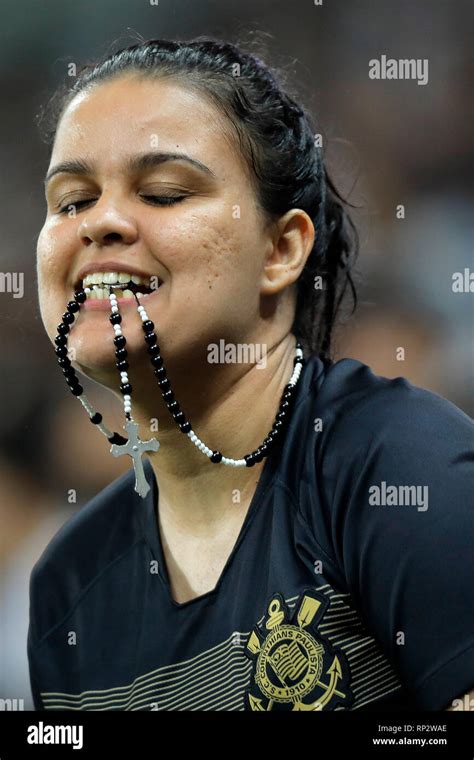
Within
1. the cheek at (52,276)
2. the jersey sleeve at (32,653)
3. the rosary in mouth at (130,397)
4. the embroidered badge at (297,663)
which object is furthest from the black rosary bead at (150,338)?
the jersey sleeve at (32,653)

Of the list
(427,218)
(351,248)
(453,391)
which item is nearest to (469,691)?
(453,391)

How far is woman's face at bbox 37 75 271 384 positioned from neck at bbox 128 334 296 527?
5cm

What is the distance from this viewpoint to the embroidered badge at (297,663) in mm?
924

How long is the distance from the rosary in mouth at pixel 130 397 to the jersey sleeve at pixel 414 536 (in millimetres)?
112

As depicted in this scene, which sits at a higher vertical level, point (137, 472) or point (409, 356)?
point (409, 356)

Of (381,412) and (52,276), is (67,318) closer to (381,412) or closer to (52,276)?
(52,276)

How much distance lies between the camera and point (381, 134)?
1.30 meters

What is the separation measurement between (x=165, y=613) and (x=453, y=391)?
1.48 feet

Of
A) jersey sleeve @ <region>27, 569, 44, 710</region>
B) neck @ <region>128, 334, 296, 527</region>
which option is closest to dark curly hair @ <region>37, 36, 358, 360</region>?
neck @ <region>128, 334, 296, 527</region>

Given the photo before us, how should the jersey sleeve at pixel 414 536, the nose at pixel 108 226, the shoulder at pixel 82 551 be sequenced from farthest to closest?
the shoulder at pixel 82 551 < the nose at pixel 108 226 < the jersey sleeve at pixel 414 536

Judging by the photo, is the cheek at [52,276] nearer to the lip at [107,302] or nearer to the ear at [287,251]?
the lip at [107,302]

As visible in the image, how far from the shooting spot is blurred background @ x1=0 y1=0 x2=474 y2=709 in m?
1.25

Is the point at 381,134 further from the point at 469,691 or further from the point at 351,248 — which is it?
the point at 469,691

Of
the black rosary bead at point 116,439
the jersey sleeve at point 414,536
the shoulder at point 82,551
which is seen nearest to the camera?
the jersey sleeve at point 414,536
